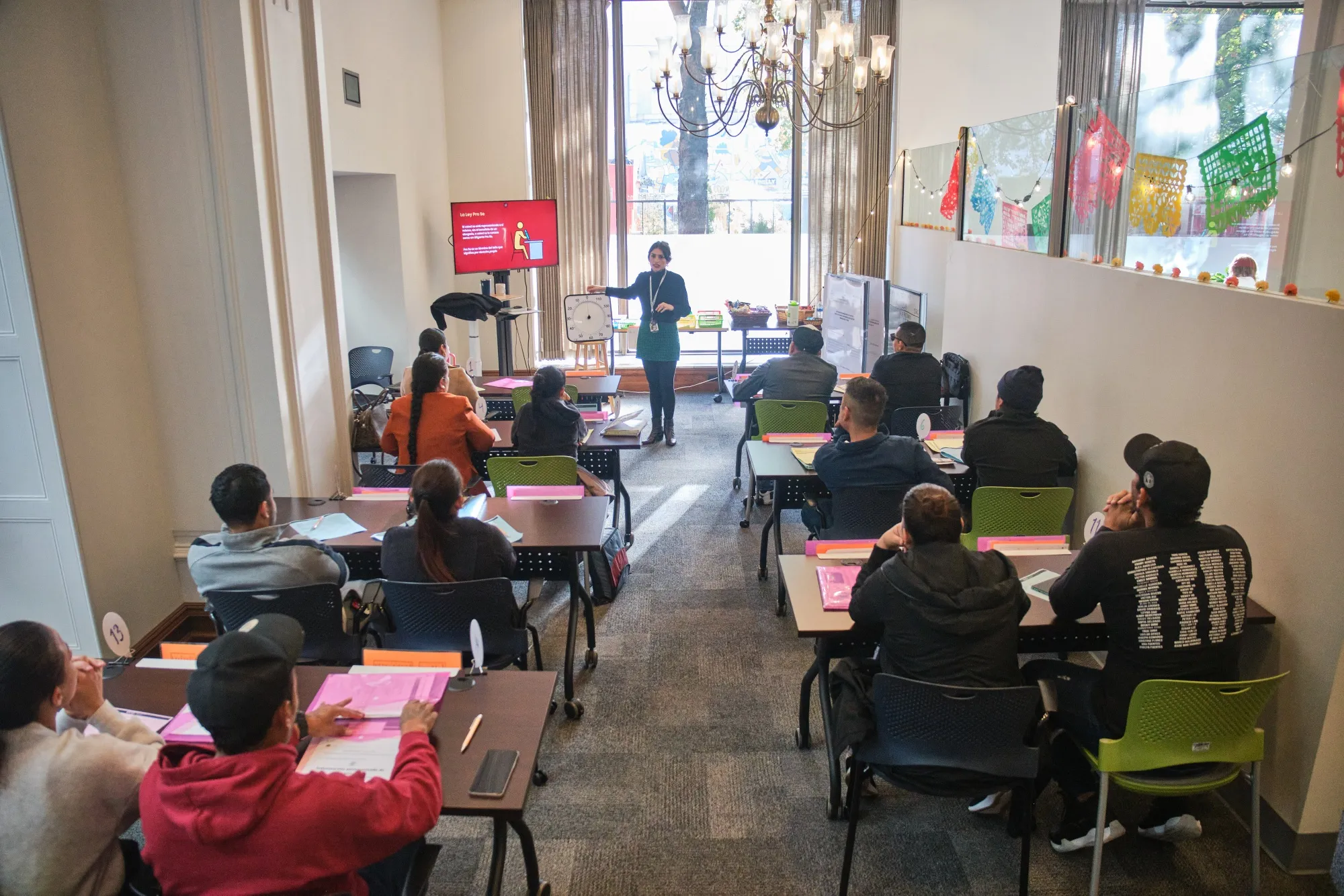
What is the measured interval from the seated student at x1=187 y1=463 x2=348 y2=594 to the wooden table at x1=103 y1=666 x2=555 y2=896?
34 cm

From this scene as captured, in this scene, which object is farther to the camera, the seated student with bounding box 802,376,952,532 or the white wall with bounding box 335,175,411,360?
the white wall with bounding box 335,175,411,360

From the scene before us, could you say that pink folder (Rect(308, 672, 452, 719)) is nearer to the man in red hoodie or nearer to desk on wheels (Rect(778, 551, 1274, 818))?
the man in red hoodie

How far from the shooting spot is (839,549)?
3.30m

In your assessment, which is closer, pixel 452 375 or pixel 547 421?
pixel 547 421

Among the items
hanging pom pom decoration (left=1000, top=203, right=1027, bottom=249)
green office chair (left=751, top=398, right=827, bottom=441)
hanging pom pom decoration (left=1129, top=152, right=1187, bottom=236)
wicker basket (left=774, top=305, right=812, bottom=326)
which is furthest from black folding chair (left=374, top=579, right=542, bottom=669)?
wicker basket (left=774, top=305, right=812, bottom=326)

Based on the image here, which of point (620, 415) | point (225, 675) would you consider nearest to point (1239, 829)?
point (225, 675)

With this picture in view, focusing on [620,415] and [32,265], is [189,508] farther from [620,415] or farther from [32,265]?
[620,415]

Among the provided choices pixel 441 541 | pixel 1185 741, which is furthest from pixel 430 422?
pixel 1185 741

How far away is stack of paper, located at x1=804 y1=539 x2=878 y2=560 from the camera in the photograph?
325cm

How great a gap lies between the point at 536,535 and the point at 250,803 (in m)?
1.98

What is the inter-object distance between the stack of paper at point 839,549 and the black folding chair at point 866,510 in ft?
1.89

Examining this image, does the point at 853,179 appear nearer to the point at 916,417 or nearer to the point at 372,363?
the point at 916,417

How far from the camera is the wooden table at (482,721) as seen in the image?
A: 80.4 inches

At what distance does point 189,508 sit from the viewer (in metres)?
4.18
